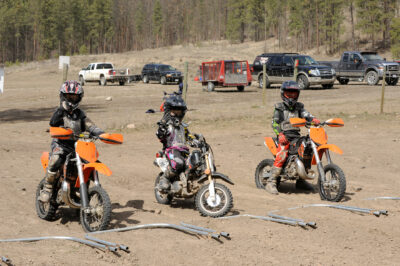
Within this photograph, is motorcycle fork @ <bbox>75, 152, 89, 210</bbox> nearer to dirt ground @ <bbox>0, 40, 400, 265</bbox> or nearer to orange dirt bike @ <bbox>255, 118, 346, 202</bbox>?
dirt ground @ <bbox>0, 40, 400, 265</bbox>

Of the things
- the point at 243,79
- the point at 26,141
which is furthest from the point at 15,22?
the point at 26,141

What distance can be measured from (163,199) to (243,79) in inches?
914

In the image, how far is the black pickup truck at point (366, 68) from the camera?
30.0m

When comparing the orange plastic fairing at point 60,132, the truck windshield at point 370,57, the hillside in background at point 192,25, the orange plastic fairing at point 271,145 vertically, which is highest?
the hillside in background at point 192,25

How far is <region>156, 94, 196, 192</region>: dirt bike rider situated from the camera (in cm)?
696

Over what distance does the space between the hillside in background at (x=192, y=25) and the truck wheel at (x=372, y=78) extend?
26.4 m

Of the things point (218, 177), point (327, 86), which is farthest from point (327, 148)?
point (327, 86)

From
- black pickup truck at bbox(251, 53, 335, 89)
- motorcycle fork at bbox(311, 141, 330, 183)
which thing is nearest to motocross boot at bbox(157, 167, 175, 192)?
motorcycle fork at bbox(311, 141, 330, 183)

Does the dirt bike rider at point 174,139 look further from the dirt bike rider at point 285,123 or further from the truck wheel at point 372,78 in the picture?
the truck wheel at point 372,78

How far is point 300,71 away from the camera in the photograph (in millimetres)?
28562

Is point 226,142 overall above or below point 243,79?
below

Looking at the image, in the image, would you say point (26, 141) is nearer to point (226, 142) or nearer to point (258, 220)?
point (226, 142)

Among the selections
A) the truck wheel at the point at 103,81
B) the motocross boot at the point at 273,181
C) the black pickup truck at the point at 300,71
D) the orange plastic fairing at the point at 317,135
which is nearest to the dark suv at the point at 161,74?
the truck wheel at the point at 103,81

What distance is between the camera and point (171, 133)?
7184 mm
